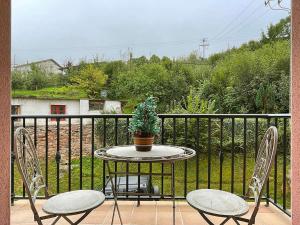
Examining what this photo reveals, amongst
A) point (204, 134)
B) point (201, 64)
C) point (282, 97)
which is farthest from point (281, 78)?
point (204, 134)

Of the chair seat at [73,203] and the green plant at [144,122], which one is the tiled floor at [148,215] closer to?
the chair seat at [73,203]

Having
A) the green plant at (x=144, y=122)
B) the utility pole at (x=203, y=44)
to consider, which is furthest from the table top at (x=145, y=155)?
the utility pole at (x=203, y=44)

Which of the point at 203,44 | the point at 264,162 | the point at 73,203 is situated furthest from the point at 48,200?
the point at 203,44

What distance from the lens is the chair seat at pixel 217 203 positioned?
165cm

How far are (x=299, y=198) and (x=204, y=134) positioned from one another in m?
6.19

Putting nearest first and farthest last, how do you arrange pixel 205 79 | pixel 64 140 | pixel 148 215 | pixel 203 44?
1. pixel 148 215
2. pixel 64 140
3. pixel 205 79
4. pixel 203 44

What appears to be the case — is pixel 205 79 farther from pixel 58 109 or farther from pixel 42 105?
pixel 42 105

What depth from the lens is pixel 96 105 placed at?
34.1ft

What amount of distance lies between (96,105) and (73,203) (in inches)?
346

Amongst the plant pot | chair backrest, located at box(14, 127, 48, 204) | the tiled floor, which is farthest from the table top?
the tiled floor

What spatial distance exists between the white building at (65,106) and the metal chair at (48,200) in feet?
24.1

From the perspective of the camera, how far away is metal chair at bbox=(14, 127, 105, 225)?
1667mm

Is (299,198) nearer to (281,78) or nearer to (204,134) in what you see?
(204,134)

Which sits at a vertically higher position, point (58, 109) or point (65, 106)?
point (65, 106)
